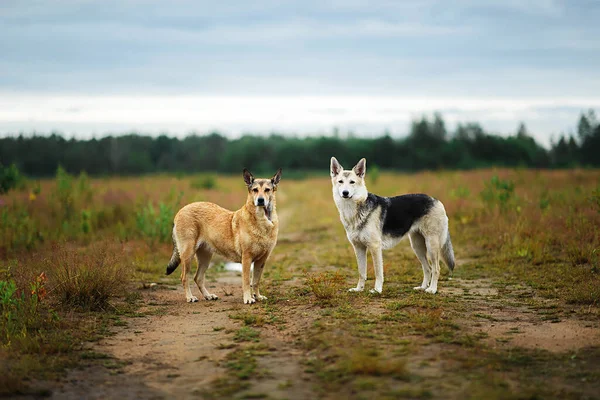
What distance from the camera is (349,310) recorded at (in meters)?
7.90

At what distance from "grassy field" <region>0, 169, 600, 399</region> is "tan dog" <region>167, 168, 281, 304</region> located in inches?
20.9

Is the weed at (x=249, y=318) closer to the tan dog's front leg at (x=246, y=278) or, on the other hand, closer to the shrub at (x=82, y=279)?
the tan dog's front leg at (x=246, y=278)

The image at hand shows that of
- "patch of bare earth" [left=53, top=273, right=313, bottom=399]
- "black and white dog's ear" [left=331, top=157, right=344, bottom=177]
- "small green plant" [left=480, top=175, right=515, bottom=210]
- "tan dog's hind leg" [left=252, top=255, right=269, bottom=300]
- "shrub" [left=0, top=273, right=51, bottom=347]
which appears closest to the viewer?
"patch of bare earth" [left=53, top=273, right=313, bottom=399]

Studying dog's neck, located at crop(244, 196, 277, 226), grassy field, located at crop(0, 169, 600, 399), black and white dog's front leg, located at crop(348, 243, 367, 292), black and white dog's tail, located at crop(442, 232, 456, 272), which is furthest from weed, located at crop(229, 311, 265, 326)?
black and white dog's tail, located at crop(442, 232, 456, 272)

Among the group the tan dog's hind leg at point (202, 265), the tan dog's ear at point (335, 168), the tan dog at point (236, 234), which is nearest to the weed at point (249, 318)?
the tan dog at point (236, 234)

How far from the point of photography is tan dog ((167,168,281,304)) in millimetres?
8836

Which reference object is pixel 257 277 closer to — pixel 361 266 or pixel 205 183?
pixel 361 266

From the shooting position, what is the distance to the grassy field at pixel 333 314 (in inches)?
210

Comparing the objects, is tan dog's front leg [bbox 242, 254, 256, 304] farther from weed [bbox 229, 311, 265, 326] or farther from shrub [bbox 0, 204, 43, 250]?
shrub [bbox 0, 204, 43, 250]

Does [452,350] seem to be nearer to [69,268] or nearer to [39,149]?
[69,268]

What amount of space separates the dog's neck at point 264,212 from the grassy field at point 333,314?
48.1 inches

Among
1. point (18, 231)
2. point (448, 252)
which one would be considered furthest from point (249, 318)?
point (18, 231)

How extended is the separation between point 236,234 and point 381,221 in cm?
244

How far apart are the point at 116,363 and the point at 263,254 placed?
333cm
